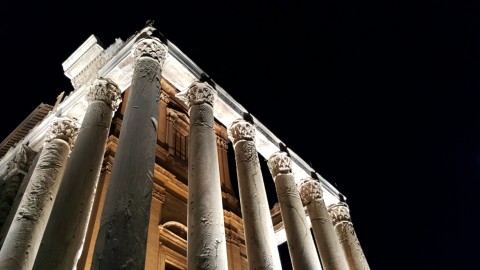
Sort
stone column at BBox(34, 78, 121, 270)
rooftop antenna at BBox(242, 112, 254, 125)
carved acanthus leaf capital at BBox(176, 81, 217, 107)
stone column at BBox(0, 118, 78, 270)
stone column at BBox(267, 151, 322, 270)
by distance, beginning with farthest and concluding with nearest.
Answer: rooftop antenna at BBox(242, 112, 254, 125) < carved acanthus leaf capital at BBox(176, 81, 217, 107) < stone column at BBox(267, 151, 322, 270) < stone column at BBox(0, 118, 78, 270) < stone column at BBox(34, 78, 121, 270)

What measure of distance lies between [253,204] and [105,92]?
6563 millimetres

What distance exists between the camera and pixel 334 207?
22594 millimetres

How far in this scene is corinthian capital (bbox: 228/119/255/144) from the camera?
59.0 ft

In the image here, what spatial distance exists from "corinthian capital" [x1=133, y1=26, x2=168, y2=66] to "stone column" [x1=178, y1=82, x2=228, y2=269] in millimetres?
1996

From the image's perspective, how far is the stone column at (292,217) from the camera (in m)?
14.8

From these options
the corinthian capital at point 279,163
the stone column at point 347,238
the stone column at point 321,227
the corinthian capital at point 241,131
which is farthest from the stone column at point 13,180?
the stone column at point 347,238

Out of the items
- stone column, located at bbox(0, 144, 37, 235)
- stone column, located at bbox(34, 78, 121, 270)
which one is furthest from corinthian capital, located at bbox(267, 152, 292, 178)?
stone column, located at bbox(0, 144, 37, 235)

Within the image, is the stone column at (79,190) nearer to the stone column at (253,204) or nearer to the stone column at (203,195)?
the stone column at (203,195)

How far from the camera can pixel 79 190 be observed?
11.7m

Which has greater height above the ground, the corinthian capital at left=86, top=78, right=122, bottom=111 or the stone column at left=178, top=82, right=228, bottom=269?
the corinthian capital at left=86, top=78, right=122, bottom=111

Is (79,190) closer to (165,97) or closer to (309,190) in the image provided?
(309,190)

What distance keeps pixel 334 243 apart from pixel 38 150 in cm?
1351

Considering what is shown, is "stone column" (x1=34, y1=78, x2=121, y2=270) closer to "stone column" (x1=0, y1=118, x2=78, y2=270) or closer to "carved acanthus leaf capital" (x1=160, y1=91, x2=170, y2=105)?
"stone column" (x1=0, y1=118, x2=78, y2=270)

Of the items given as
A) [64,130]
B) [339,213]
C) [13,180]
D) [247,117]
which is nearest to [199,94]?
[247,117]
